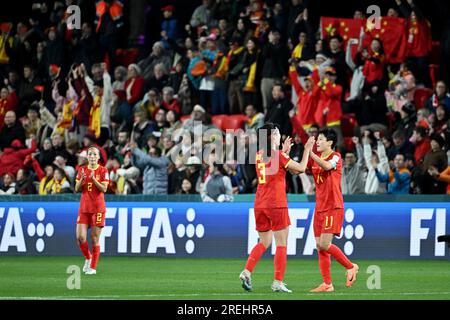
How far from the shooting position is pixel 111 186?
Answer: 2197 centimetres

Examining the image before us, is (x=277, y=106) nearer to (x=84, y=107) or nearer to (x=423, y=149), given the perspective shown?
(x=423, y=149)

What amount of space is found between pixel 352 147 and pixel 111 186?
4.77m

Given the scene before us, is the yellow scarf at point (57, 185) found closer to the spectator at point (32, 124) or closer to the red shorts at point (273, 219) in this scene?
the spectator at point (32, 124)

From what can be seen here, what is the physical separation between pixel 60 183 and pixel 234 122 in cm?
371

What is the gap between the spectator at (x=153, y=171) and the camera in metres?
21.2

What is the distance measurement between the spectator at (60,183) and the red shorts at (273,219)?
29.2ft

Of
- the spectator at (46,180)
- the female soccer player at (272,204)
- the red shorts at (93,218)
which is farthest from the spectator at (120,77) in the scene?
the female soccer player at (272,204)

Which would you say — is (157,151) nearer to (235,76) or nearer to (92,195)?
(235,76)

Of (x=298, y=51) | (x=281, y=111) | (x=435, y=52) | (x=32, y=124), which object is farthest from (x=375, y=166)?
(x=32, y=124)

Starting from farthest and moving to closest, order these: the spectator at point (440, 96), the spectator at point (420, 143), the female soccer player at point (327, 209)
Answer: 1. the spectator at point (440, 96)
2. the spectator at point (420, 143)
3. the female soccer player at point (327, 209)

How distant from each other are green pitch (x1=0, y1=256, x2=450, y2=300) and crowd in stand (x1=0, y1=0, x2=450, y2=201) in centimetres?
208

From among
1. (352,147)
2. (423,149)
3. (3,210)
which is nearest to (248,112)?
(352,147)

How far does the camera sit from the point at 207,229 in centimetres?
2009
